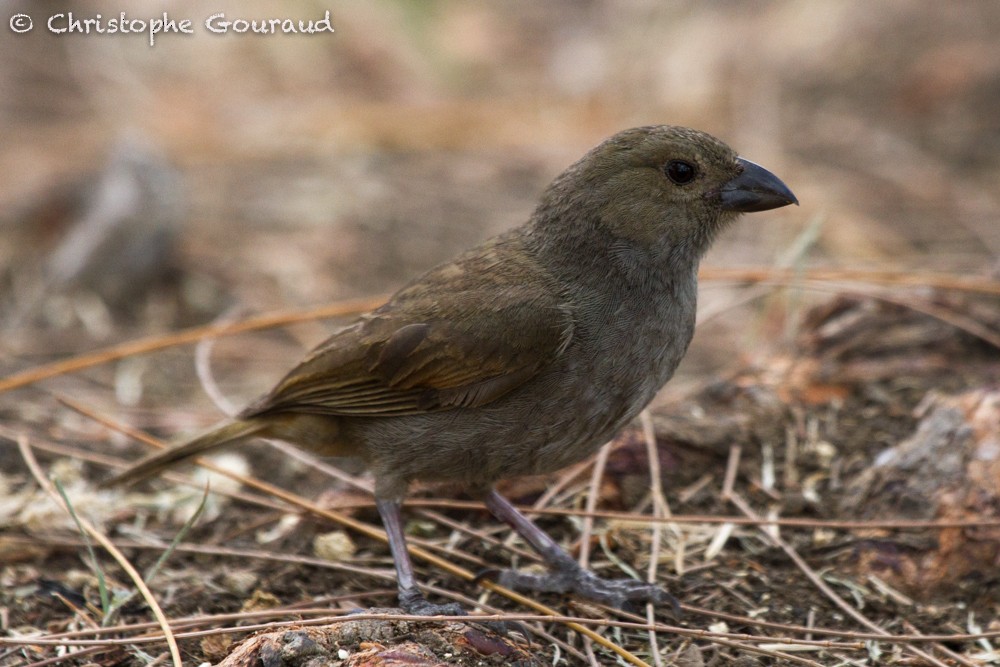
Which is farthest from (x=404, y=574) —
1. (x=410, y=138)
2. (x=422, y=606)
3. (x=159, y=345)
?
(x=410, y=138)

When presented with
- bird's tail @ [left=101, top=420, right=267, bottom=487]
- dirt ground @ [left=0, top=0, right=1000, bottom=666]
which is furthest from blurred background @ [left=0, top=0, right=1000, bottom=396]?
bird's tail @ [left=101, top=420, right=267, bottom=487]

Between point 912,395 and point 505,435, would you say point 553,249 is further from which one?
point 912,395

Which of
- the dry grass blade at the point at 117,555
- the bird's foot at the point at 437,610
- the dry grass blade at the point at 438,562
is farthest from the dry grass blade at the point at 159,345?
the bird's foot at the point at 437,610

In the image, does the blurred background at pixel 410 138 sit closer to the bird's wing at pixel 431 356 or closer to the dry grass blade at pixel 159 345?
the dry grass blade at pixel 159 345

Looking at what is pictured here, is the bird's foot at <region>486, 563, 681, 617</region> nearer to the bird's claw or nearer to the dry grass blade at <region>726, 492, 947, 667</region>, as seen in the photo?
the bird's claw

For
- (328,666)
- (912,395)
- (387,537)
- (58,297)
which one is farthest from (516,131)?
(328,666)

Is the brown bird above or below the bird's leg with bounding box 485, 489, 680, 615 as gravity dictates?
above

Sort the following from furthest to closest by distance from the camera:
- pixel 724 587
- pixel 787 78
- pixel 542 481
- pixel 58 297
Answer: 1. pixel 787 78
2. pixel 58 297
3. pixel 542 481
4. pixel 724 587
